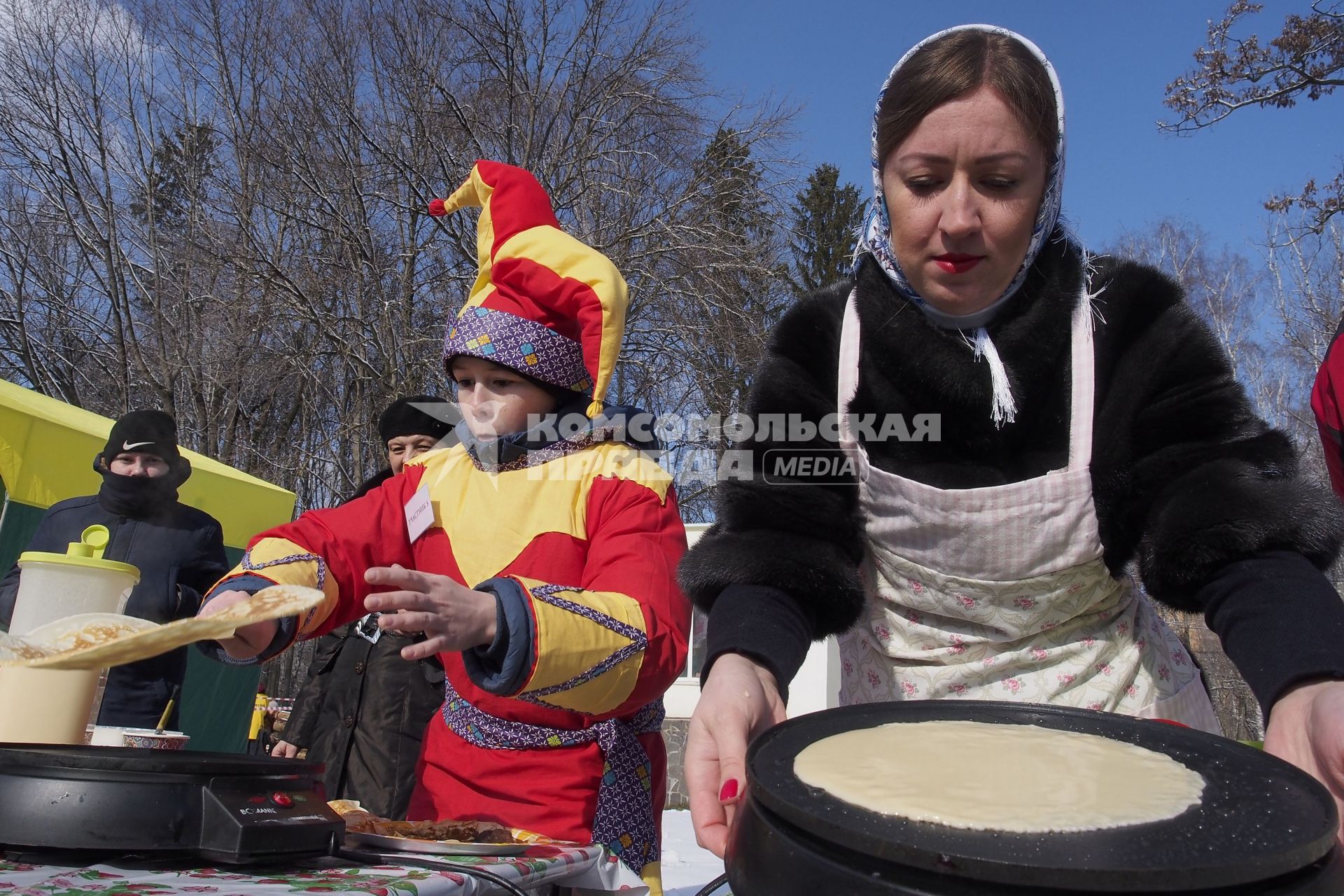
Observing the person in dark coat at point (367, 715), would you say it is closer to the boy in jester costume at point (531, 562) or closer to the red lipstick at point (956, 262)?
the boy in jester costume at point (531, 562)

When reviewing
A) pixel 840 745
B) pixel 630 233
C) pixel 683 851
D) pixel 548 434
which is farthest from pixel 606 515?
pixel 630 233

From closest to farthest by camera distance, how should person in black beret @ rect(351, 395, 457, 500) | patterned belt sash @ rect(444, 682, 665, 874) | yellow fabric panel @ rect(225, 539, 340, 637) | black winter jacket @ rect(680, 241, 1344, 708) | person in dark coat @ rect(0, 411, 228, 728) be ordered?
black winter jacket @ rect(680, 241, 1344, 708)
yellow fabric panel @ rect(225, 539, 340, 637)
patterned belt sash @ rect(444, 682, 665, 874)
person in dark coat @ rect(0, 411, 228, 728)
person in black beret @ rect(351, 395, 457, 500)

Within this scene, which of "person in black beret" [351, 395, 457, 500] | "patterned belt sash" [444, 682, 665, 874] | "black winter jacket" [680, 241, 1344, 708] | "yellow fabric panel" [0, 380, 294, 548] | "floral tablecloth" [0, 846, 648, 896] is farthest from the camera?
"yellow fabric panel" [0, 380, 294, 548]

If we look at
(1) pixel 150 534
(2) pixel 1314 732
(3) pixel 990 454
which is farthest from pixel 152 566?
(2) pixel 1314 732

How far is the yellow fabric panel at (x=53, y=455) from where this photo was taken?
516cm

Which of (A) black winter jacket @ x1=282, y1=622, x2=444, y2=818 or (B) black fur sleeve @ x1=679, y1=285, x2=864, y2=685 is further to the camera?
(A) black winter jacket @ x1=282, y1=622, x2=444, y2=818

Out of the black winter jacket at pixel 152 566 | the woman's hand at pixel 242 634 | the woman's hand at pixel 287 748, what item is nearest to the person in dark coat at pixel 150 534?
the black winter jacket at pixel 152 566

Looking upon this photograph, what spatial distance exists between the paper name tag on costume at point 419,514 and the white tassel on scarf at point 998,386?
3.60ft

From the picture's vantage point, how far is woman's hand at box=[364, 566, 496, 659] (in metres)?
1.15

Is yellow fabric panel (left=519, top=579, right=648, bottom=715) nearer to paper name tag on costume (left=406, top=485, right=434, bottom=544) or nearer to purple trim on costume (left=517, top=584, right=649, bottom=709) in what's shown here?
purple trim on costume (left=517, top=584, right=649, bottom=709)

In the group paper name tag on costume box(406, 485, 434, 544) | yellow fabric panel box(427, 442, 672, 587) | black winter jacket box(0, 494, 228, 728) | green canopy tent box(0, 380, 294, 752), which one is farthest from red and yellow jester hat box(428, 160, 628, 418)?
green canopy tent box(0, 380, 294, 752)

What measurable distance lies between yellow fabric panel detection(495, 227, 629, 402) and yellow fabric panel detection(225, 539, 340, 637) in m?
0.68

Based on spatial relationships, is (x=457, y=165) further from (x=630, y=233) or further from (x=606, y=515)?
(x=606, y=515)

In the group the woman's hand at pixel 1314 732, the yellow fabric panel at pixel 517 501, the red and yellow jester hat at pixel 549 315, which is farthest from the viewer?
the red and yellow jester hat at pixel 549 315
